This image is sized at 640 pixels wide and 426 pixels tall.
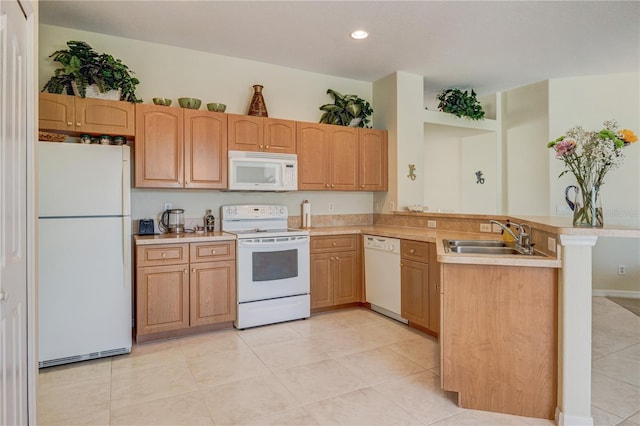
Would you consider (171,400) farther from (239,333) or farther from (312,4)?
(312,4)

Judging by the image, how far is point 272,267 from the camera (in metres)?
3.58

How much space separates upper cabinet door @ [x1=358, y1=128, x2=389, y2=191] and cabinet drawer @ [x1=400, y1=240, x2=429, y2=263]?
1160 mm

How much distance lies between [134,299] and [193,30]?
2465 mm

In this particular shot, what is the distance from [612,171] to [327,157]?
3.50 metres

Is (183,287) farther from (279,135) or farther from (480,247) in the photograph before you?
(480,247)

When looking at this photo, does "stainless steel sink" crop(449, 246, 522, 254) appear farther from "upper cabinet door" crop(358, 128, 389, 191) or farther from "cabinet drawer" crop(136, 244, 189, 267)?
"cabinet drawer" crop(136, 244, 189, 267)

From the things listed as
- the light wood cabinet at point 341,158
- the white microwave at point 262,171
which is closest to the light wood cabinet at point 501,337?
the white microwave at point 262,171

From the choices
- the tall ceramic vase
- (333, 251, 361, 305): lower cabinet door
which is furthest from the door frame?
(333, 251, 361, 305): lower cabinet door

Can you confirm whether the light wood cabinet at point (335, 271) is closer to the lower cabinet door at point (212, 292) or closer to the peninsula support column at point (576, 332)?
the lower cabinet door at point (212, 292)

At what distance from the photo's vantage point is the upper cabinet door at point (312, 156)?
4.05m

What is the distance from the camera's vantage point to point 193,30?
10.9 ft

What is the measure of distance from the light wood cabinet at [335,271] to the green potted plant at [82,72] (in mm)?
2316

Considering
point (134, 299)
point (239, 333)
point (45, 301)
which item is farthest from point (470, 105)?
point (45, 301)

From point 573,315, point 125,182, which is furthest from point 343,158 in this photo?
point 573,315
